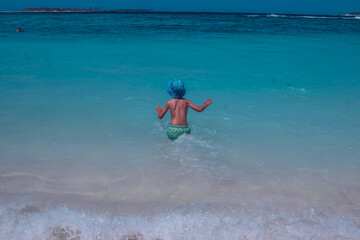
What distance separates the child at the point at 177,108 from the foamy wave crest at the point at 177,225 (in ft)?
5.45

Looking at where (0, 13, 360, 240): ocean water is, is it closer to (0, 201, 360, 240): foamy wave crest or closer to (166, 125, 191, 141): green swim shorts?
(0, 201, 360, 240): foamy wave crest

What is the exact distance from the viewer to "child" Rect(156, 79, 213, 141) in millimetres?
4305

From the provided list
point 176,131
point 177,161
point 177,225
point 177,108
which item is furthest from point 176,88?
point 177,225

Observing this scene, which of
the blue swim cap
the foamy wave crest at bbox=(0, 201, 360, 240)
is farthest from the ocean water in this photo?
the blue swim cap

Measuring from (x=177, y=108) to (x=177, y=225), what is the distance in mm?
2007

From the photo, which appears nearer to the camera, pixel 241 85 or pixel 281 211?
pixel 281 211

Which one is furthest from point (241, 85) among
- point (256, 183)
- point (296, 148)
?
point (256, 183)

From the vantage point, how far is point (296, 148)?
459 centimetres

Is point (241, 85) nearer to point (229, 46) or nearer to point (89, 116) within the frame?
point (89, 116)

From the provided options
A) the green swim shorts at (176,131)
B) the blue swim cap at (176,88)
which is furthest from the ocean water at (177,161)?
the blue swim cap at (176,88)

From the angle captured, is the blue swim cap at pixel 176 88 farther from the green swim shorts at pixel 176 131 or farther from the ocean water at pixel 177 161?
the ocean water at pixel 177 161

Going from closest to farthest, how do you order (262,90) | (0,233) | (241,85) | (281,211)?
(0,233)
(281,211)
(262,90)
(241,85)

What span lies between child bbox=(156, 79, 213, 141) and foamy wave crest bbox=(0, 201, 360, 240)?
1662 millimetres

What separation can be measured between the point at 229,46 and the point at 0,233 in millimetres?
16253
